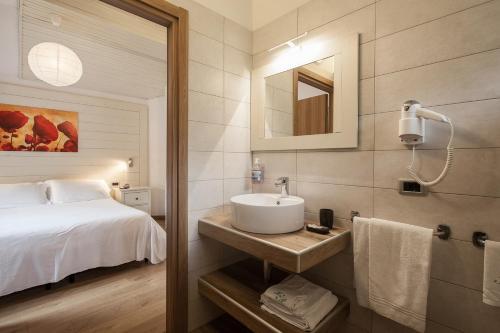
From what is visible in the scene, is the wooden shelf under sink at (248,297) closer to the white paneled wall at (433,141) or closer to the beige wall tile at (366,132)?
the white paneled wall at (433,141)

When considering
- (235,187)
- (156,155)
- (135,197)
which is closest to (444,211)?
(235,187)

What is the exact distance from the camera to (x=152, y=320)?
182 cm

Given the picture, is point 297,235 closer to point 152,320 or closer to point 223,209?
point 223,209

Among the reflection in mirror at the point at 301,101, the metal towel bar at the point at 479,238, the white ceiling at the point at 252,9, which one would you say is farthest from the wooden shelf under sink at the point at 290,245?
the white ceiling at the point at 252,9

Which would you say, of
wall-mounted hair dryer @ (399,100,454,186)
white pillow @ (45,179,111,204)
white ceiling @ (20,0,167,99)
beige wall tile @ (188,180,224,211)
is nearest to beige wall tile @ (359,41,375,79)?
wall-mounted hair dryer @ (399,100,454,186)

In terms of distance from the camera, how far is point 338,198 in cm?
131

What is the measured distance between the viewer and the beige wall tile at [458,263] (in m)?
0.92

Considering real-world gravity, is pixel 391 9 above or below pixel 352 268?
above

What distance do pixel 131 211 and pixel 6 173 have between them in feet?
6.82

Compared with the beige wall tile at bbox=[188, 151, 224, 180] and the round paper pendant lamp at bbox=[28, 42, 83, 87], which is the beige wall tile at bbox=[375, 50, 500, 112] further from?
the round paper pendant lamp at bbox=[28, 42, 83, 87]

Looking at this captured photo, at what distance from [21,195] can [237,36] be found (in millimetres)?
3282

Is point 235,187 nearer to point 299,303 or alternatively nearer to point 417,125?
point 299,303

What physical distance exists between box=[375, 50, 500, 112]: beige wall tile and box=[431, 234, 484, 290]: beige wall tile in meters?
0.59

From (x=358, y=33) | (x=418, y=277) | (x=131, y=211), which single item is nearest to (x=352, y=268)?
(x=418, y=277)
